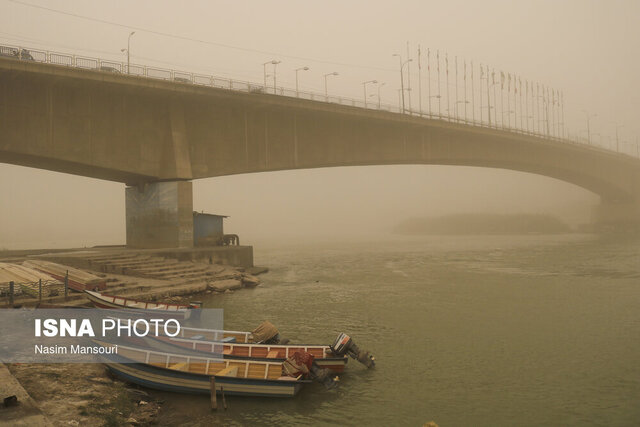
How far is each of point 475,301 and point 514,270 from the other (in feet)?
52.3

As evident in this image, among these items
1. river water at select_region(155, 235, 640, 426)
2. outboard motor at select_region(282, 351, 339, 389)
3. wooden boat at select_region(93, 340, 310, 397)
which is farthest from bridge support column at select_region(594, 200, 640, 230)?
wooden boat at select_region(93, 340, 310, 397)

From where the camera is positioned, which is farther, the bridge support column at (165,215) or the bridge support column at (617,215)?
the bridge support column at (617,215)

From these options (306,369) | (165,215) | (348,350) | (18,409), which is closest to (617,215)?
(165,215)

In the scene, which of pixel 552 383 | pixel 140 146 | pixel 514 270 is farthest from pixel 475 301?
pixel 140 146

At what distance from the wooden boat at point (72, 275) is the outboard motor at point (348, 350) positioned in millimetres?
15294

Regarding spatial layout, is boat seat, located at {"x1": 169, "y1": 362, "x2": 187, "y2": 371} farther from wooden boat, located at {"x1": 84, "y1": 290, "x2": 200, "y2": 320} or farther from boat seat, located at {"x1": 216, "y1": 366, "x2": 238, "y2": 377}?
Result: wooden boat, located at {"x1": 84, "y1": 290, "x2": 200, "y2": 320}

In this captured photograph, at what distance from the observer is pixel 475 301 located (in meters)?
27.7

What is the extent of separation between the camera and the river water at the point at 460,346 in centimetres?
1295

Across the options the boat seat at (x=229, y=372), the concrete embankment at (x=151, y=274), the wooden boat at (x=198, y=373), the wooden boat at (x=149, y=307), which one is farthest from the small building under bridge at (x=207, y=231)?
the boat seat at (x=229, y=372)

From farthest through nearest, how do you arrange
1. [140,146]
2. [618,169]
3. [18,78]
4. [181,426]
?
1. [618,169]
2. [140,146]
3. [18,78]
4. [181,426]

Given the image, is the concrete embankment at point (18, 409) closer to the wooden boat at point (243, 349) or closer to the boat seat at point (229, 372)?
the wooden boat at point (243, 349)

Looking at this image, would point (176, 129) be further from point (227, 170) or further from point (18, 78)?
point (18, 78)

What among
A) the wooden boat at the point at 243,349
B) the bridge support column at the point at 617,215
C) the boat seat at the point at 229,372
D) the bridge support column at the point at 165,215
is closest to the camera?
the boat seat at the point at 229,372

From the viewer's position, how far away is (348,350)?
15562 millimetres
